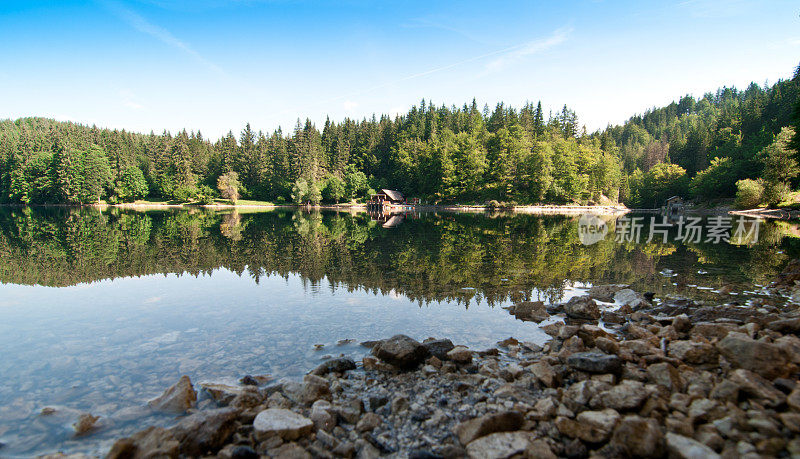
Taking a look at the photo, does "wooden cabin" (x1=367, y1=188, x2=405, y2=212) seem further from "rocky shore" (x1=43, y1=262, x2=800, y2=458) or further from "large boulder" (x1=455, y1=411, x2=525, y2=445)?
"large boulder" (x1=455, y1=411, x2=525, y2=445)

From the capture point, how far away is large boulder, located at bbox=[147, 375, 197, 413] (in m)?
7.06

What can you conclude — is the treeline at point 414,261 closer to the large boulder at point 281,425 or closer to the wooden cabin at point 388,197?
the large boulder at point 281,425

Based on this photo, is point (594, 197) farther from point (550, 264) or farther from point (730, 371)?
point (730, 371)

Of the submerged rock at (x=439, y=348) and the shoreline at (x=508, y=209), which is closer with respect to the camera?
the submerged rock at (x=439, y=348)

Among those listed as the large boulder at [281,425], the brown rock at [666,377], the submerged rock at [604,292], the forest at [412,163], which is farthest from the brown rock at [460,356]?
the forest at [412,163]

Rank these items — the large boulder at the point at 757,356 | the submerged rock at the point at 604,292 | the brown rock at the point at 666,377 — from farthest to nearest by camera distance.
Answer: the submerged rock at the point at 604,292 → the brown rock at the point at 666,377 → the large boulder at the point at 757,356

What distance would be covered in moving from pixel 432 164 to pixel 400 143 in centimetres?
1576

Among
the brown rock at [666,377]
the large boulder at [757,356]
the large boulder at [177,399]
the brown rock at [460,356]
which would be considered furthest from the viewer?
the brown rock at [460,356]

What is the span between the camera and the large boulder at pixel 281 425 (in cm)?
570

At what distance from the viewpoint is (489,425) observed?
18.4ft

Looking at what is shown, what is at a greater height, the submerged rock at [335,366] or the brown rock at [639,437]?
the brown rock at [639,437]

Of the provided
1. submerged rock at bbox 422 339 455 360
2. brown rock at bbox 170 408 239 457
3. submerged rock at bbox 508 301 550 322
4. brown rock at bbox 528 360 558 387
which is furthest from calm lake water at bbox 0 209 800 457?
brown rock at bbox 528 360 558 387

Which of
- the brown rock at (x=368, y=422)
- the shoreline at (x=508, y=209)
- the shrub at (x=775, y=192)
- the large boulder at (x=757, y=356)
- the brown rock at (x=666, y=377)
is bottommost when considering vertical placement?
the brown rock at (x=368, y=422)

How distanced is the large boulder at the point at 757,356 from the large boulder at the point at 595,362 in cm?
174
